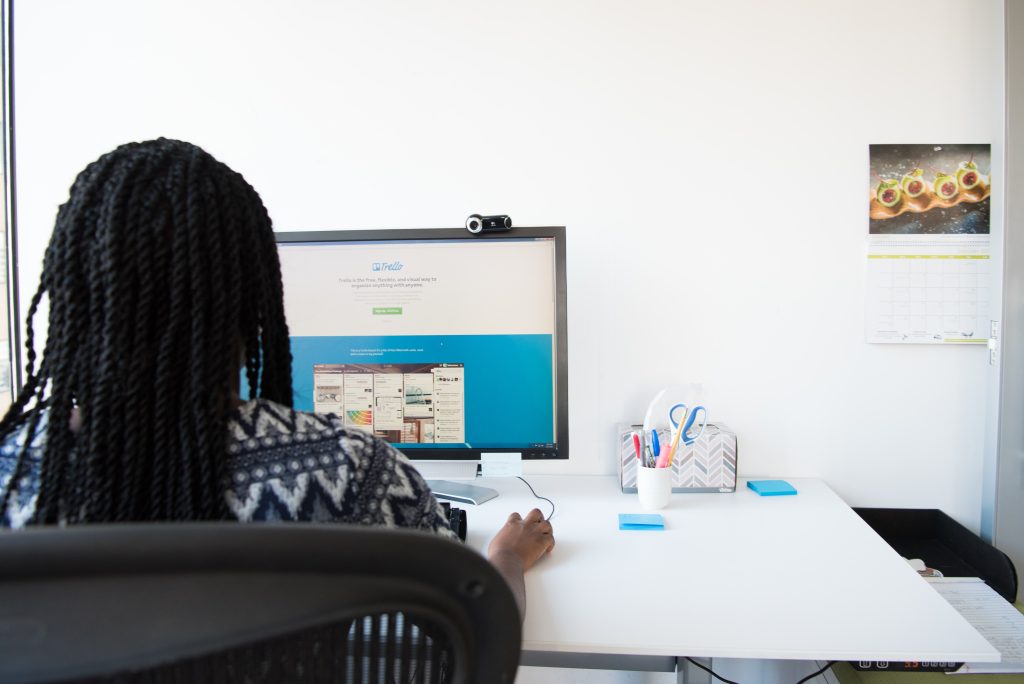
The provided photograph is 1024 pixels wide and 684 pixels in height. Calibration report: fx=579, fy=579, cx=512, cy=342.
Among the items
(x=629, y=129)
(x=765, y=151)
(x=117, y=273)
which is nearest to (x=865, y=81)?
(x=765, y=151)

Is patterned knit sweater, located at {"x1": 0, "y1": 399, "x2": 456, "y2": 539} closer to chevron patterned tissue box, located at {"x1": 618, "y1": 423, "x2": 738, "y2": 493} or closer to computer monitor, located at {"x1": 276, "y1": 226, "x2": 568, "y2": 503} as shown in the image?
computer monitor, located at {"x1": 276, "y1": 226, "x2": 568, "y2": 503}

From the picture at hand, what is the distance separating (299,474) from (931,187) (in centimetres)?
141

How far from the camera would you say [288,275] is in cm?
120

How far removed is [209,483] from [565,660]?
638mm

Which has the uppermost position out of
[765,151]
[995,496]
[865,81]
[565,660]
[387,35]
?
[387,35]

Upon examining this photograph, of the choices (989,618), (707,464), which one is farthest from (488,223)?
(989,618)

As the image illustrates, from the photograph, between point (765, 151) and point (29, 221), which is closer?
point (765, 151)

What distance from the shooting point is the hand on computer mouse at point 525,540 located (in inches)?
34.9

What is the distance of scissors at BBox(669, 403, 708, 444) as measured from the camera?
1182 millimetres

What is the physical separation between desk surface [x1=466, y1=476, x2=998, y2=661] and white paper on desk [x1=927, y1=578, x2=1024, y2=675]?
0.19 meters

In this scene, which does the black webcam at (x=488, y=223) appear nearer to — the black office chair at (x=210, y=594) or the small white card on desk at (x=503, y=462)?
the small white card on desk at (x=503, y=462)

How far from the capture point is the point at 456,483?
1294 mm

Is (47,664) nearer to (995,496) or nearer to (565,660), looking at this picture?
(565,660)

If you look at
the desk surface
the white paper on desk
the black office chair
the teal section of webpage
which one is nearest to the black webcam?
the teal section of webpage
